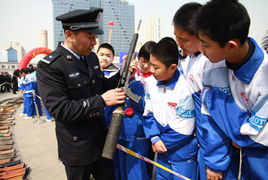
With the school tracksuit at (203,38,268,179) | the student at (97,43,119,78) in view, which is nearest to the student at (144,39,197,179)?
the school tracksuit at (203,38,268,179)

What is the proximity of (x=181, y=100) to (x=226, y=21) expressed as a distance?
0.79 m

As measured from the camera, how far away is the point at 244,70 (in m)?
1.22

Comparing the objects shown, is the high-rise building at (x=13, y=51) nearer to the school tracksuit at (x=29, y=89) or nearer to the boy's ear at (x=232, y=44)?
the school tracksuit at (x=29, y=89)

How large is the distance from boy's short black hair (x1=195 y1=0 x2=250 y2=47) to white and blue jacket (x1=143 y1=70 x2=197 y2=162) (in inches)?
26.4

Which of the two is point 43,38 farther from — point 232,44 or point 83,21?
point 232,44

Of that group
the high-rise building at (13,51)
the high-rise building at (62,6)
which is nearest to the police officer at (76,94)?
the high-rise building at (62,6)

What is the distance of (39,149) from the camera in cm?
454

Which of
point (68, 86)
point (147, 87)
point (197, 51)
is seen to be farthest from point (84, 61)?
point (197, 51)

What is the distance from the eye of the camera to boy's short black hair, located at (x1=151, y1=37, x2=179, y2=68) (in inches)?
73.2

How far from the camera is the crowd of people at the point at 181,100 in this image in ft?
4.02

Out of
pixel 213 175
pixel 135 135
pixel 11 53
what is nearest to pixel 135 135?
pixel 135 135

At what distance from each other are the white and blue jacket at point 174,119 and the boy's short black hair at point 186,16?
423mm

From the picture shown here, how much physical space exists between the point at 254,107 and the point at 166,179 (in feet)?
3.67

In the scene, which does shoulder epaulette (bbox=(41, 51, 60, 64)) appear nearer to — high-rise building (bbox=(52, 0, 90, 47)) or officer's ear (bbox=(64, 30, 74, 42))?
officer's ear (bbox=(64, 30, 74, 42))
